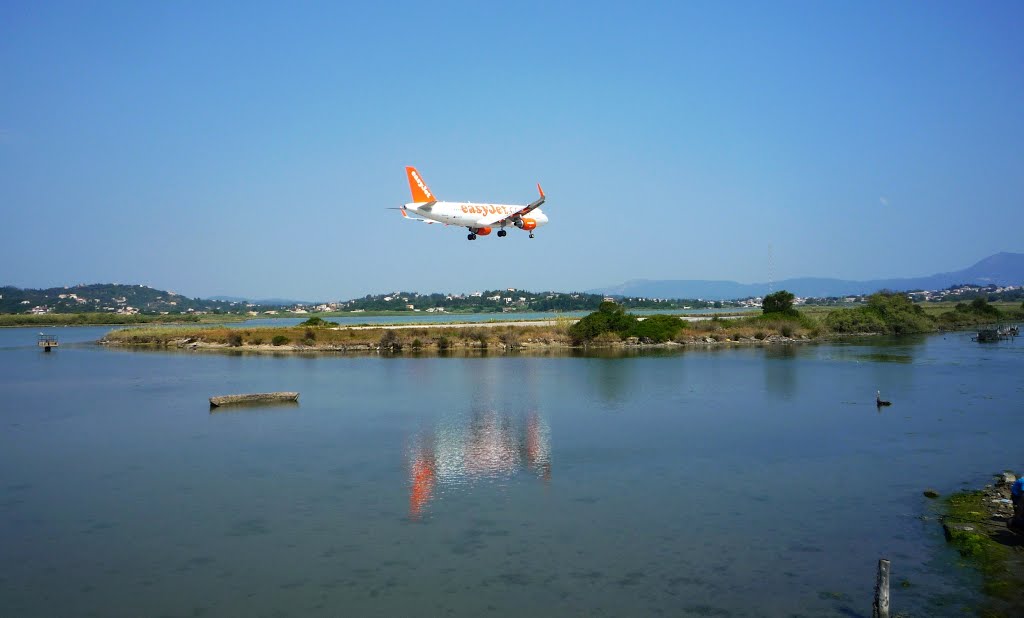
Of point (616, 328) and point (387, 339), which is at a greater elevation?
point (616, 328)

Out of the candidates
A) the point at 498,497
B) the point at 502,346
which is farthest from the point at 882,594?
the point at 502,346

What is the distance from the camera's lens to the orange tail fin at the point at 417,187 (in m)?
38.4

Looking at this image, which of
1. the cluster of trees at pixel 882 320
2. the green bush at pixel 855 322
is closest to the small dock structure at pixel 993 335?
the cluster of trees at pixel 882 320

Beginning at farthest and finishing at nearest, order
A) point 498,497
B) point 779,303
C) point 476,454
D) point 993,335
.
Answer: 1. point 779,303
2. point 993,335
3. point 476,454
4. point 498,497

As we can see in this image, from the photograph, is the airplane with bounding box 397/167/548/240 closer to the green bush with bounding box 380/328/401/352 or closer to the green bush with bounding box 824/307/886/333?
the green bush with bounding box 380/328/401/352

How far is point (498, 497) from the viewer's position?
64.3 feet

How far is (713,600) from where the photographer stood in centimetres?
1344

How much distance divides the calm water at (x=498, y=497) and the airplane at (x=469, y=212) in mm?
8035

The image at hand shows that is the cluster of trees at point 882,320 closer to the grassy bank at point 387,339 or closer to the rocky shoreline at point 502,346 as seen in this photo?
the rocky shoreline at point 502,346

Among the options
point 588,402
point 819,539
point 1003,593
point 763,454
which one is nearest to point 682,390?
point 588,402

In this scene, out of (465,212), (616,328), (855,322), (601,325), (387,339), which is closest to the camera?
(465,212)

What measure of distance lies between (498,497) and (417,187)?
22.0 meters

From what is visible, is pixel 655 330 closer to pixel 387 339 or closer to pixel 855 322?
pixel 387 339

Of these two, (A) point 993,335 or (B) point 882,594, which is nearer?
A: (B) point 882,594
